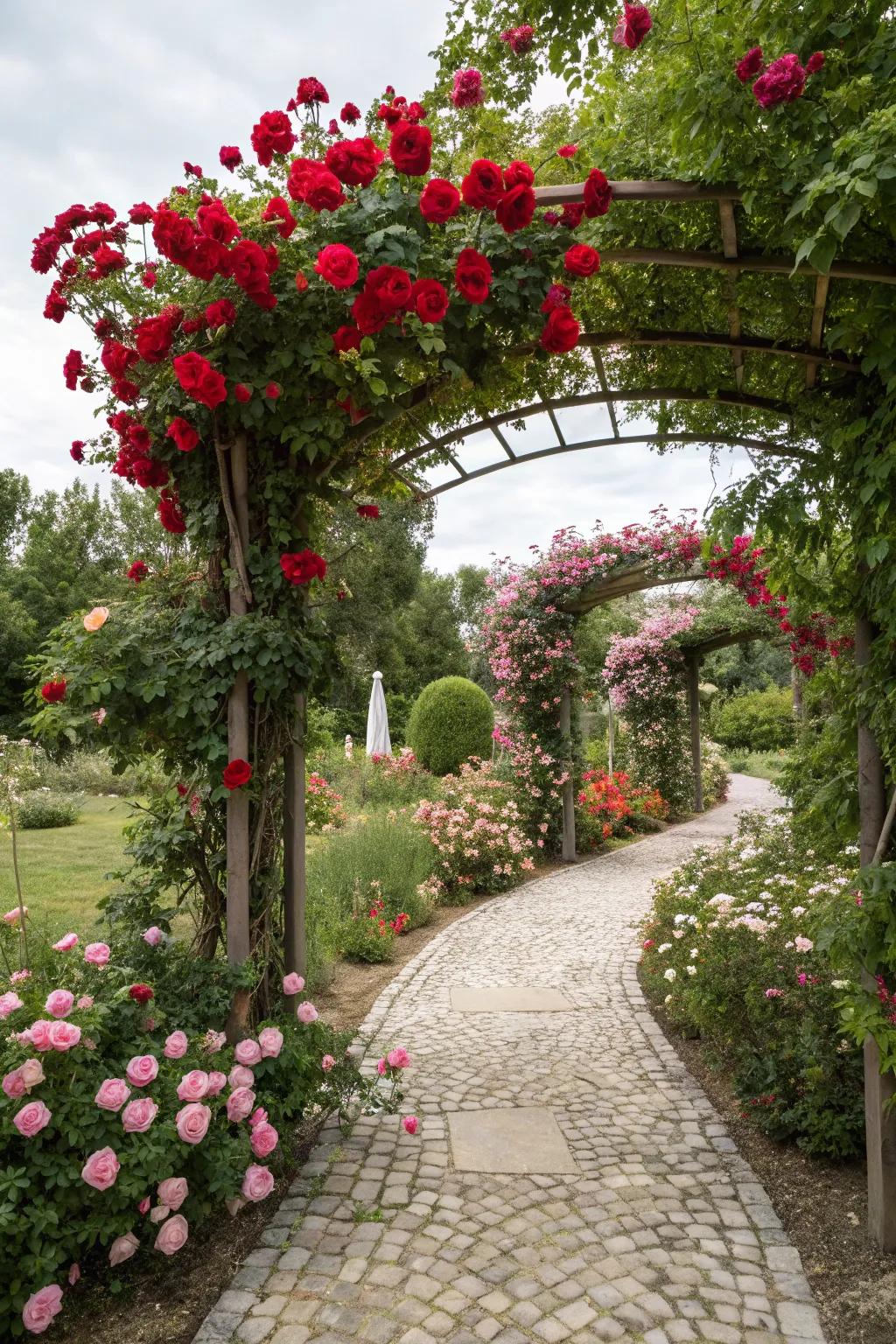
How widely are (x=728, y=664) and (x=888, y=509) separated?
21733 mm

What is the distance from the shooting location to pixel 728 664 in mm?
22984

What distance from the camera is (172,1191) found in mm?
2068

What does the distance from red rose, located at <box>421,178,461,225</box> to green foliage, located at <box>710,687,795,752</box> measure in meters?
19.8

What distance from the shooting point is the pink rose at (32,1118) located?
1872mm

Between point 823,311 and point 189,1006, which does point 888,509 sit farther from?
point 189,1006

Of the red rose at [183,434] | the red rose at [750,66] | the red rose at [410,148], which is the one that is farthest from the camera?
the red rose at [183,434]

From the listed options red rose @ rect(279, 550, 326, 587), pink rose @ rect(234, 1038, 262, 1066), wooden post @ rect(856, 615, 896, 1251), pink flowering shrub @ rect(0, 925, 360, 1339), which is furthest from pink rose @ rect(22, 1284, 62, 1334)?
wooden post @ rect(856, 615, 896, 1251)

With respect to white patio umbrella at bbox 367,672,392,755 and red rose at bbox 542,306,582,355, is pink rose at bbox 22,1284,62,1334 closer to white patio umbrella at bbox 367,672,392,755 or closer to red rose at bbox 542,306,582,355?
red rose at bbox 542,306,582,355

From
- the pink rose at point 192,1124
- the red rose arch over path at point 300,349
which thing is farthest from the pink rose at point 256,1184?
the red rose arch over path at point 300,349

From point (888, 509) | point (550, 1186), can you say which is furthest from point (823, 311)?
point (550, 1186)

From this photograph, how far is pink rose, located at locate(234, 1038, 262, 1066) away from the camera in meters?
2.46

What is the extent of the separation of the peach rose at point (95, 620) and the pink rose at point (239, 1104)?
140cm

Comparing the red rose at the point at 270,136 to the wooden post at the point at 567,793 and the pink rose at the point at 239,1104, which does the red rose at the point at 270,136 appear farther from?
the wooden post at the point at 567,793

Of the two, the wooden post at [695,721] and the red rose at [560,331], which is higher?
the red rose at [560,331]
